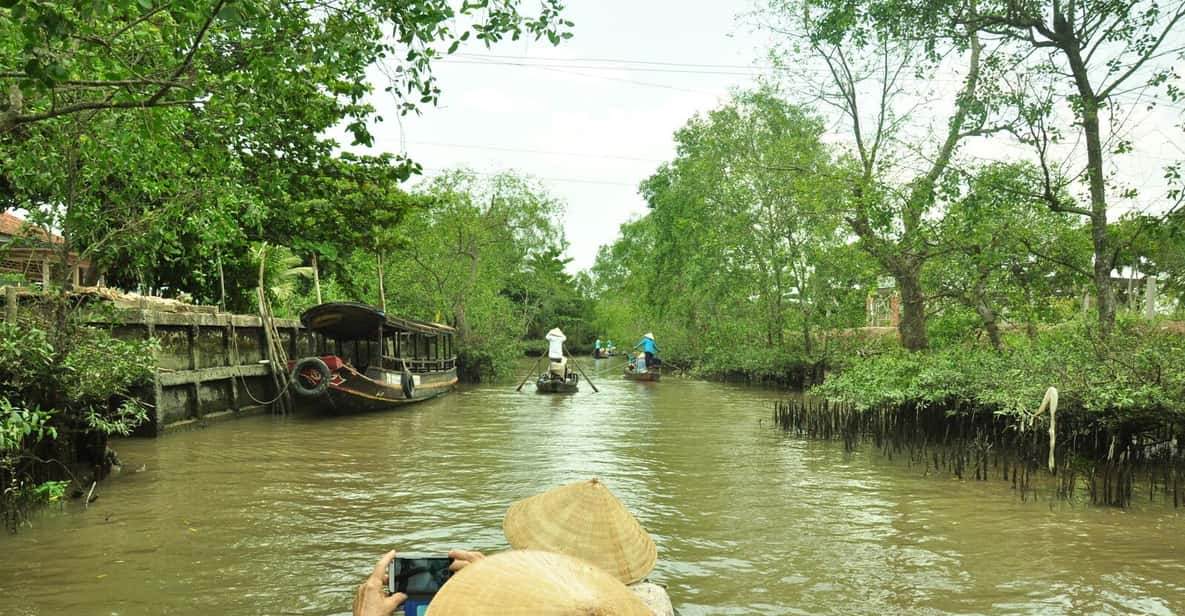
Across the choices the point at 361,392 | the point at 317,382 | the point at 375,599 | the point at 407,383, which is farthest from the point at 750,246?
the point at 375,599

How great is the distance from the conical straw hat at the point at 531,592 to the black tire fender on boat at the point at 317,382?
15.4 meters

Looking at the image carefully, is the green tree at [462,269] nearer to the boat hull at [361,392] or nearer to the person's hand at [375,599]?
the boat hull at [361,392]

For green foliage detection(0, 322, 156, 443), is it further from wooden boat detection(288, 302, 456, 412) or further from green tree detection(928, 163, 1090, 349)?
green tree detection(928, 163, 1090, 349)

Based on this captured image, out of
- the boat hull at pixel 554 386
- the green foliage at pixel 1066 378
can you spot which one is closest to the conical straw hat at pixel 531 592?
the green foliage at pixel 1066 378

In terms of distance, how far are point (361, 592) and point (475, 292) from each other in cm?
2999

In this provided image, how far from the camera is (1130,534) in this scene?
7566 mm

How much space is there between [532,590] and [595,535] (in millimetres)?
2164

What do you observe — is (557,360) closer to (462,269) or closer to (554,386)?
(554,386)

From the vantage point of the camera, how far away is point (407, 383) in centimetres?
2002

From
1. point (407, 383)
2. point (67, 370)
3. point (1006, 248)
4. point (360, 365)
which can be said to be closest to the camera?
point (67, 370)

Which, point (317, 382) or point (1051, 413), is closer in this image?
point (1051, 413)

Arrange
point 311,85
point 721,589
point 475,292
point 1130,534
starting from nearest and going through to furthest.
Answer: point 721,589 → point 311,85 → point 1130,534 → point 475,292

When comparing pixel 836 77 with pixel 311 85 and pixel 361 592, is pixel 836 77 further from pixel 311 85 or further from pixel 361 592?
pixel 361 592

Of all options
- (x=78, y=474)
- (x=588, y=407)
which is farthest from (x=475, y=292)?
(x=78, y=474)
